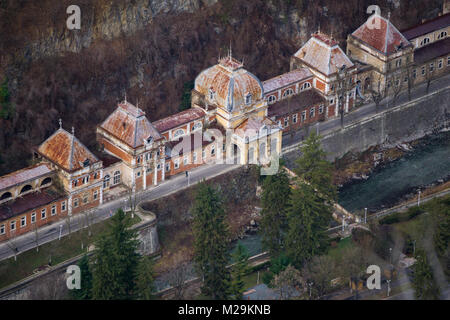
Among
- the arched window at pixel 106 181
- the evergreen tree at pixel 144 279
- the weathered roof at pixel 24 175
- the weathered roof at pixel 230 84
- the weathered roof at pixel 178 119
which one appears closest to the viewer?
the evergreen tree at pixel 144 279

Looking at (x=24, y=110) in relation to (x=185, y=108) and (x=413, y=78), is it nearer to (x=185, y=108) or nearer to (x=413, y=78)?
(x=185, y=108)

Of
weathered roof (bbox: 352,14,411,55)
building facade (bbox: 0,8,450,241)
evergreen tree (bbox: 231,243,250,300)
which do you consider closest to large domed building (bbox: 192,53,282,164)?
building facade (bbox: 0,8,450,241)

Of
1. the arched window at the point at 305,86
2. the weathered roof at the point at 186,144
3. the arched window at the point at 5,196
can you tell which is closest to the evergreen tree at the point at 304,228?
the weathered roof at the point at 186,144

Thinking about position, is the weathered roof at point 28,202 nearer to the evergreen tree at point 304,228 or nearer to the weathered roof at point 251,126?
the weathered roof at point 251,126

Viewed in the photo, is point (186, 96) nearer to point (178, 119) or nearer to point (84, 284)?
point (178, 119)

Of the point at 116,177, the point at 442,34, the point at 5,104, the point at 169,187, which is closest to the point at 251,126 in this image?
the point at 169,187

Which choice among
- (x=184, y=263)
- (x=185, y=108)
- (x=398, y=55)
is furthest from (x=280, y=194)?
(x=398, y=55)

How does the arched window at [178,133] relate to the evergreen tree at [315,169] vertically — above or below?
above
